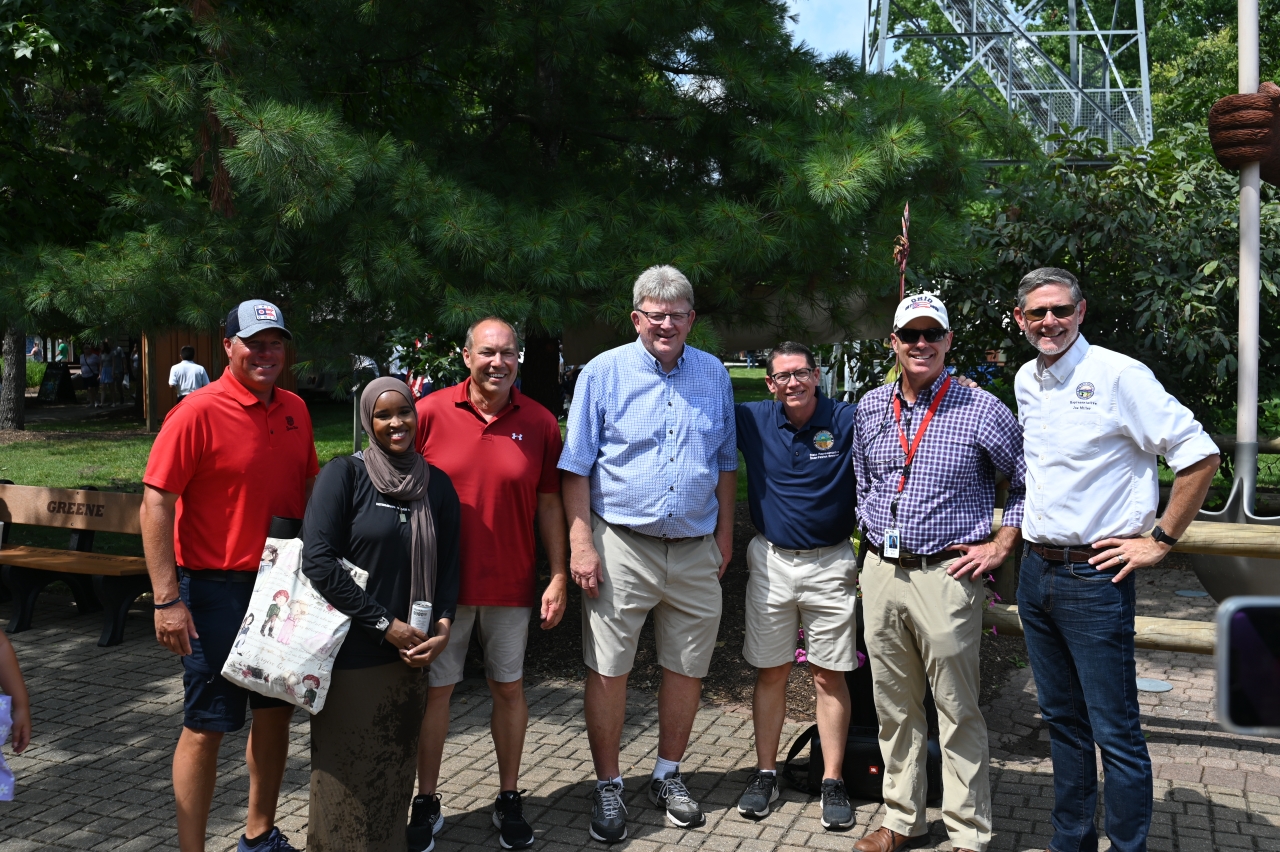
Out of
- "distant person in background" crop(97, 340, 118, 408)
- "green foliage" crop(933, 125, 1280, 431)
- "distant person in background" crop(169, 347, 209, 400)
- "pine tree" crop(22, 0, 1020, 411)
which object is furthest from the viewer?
"distant person in background" crop(97, 340, 118, 408)

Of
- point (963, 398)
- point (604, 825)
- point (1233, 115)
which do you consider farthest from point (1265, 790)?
point (1233, 115)

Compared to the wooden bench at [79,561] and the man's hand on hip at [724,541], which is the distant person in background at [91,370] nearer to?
the wooden bench at [79,561]

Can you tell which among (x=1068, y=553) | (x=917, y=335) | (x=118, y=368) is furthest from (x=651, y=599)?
(x=118, y=368)

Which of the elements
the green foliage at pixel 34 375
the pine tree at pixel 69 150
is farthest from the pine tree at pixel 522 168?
the green foliage at pixel 34 375

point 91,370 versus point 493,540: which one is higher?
point 91,370

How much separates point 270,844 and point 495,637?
1057 mm

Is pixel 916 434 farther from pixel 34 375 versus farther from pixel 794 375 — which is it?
pixel 34 375

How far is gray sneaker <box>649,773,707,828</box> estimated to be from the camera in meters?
4.38

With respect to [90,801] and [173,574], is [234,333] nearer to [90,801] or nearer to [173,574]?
[173,574]

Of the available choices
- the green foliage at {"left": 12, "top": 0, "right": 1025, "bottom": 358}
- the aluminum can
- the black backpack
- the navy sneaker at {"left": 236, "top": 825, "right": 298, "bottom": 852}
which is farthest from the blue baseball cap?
the black backpack

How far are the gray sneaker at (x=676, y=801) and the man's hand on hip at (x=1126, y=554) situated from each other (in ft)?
5.95

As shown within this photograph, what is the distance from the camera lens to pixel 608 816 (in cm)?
427

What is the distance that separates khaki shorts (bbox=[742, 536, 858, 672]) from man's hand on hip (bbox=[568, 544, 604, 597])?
67cm

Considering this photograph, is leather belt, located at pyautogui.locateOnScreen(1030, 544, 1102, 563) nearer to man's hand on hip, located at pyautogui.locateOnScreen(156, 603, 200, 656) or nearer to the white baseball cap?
the white baseball cap
